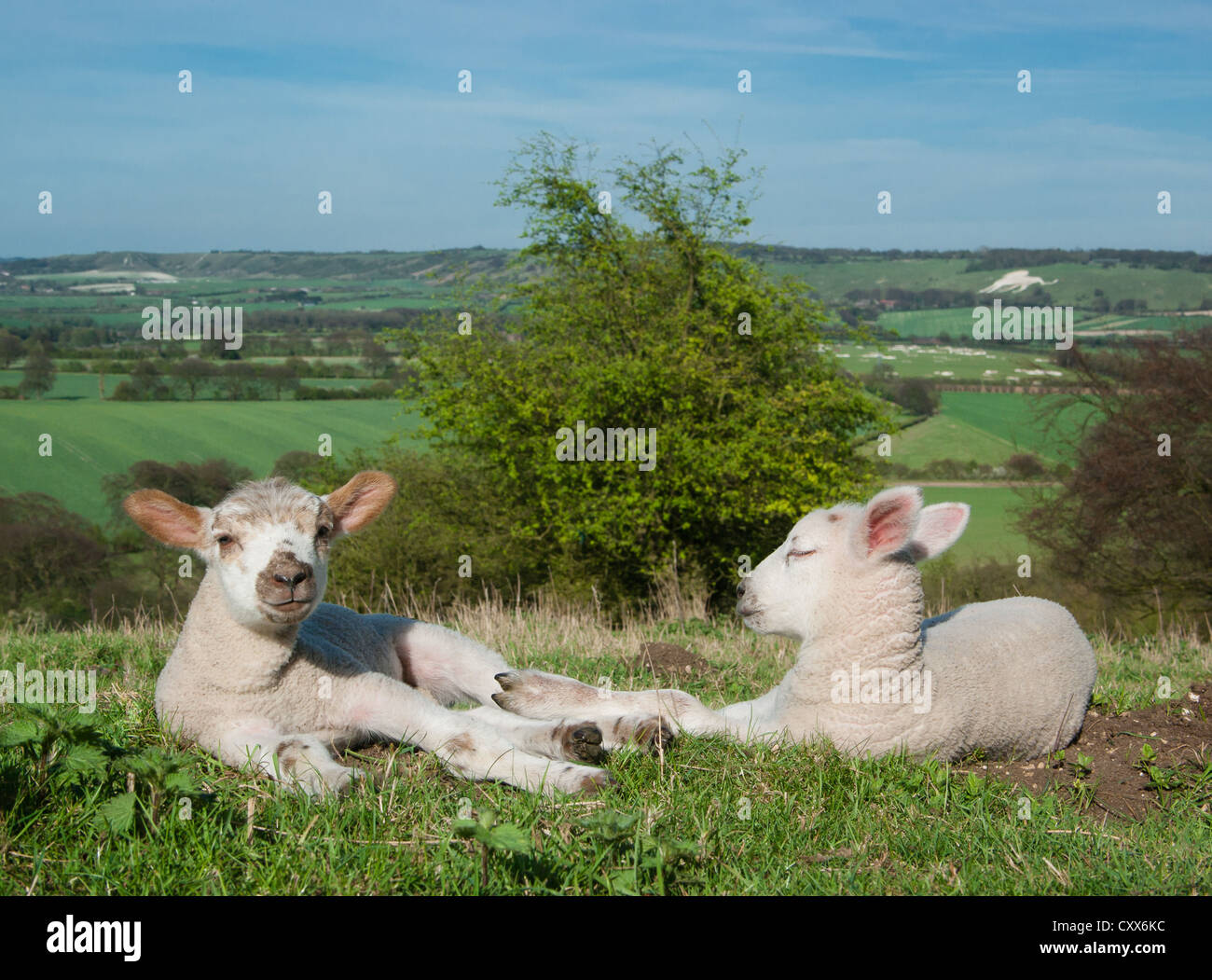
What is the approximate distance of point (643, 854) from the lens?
339 cm

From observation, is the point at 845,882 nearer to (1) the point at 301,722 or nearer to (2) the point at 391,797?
(2) the point at 391,797

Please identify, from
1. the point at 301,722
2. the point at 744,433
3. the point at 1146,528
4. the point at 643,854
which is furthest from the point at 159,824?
the point at 1146,528

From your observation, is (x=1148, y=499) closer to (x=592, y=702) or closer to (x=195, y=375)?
(x=592, y=702)

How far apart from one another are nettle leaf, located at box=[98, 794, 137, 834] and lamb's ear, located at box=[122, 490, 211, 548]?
1.57 metres

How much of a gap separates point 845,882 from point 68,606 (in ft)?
138

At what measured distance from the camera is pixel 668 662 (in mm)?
6973

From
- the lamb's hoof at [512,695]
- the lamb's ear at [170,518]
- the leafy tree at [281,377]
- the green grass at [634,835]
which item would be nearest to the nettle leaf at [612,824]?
the green grass at [634,835]

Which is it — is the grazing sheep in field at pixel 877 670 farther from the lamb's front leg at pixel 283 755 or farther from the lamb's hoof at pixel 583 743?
the lamb's front leg at pixel 283 755

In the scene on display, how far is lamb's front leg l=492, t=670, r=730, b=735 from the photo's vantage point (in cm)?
519

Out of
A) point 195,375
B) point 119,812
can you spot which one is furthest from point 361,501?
point 195,375

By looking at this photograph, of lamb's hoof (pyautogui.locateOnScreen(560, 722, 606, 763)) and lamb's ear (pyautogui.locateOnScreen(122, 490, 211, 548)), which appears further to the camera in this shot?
lamb's ear (pyautogui.locateOnScreen(122, 490, 211, 548))

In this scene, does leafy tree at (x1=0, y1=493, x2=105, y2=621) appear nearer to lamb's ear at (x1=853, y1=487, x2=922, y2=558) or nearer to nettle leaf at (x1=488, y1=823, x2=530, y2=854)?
lamb's ear at (x1=853, y1=487, x2=922, y2=558)

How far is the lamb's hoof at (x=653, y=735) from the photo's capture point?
4840 mm

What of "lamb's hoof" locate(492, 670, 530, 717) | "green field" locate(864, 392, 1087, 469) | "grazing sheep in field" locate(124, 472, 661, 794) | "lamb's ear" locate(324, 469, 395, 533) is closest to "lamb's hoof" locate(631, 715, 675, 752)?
"grazing sheep in field" locate(124, 472, 661, 794)
